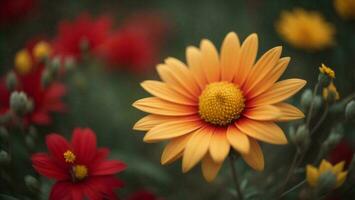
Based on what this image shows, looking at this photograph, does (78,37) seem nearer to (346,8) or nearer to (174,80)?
(174,80)

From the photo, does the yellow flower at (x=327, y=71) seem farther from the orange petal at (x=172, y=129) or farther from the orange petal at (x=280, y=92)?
the orange petal at (x=172, y=129)

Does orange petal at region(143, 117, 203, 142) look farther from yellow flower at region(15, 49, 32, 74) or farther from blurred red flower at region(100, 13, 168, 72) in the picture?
blurred red flower at region(100, 13, 168, 72)

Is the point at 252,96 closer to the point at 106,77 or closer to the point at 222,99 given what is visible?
the point at 222,99

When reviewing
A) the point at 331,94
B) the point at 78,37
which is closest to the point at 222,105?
the point at 331,94

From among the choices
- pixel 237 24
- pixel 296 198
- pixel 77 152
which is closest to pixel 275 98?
pixel 296 198

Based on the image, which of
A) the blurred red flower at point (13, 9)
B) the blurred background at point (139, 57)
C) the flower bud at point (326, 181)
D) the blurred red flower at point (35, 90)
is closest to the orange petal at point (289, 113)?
the flower bud at point (326, 181)
